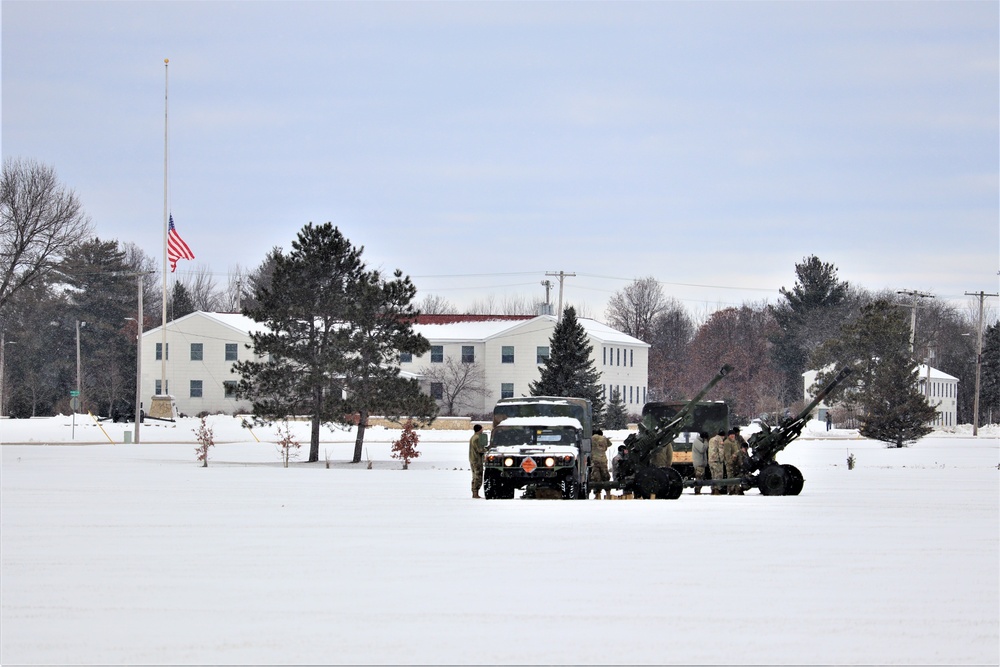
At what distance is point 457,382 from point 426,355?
13.9 feet

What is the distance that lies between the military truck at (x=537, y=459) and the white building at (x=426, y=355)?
200ft

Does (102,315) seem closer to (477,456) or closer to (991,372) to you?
(991,372)

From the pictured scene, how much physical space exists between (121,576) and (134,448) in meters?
42.5

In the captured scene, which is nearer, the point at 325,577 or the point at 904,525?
the point at 325,577

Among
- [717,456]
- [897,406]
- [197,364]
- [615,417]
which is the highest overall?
[197,364]

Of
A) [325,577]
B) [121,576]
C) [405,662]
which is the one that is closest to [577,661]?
[405,662]

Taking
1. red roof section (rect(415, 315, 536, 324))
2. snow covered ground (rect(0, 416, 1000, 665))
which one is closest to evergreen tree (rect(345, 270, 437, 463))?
snow covered ground (rect(0, 416, 1000, 665))

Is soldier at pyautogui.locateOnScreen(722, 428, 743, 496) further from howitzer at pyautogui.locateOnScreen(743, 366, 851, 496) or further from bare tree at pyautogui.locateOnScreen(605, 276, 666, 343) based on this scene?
bare tree at pyautogui.locateOnScreen(605, 276, 666, 343)

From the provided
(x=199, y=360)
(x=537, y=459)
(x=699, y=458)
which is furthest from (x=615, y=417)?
(x=537, y=459)

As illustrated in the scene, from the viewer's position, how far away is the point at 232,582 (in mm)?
14117

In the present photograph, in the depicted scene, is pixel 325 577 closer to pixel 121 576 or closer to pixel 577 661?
pixel 121 576

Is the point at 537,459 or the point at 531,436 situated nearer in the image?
the point at 537,459

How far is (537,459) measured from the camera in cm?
2694

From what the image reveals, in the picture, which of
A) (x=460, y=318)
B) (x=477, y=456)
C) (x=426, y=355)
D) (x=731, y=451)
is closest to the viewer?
(x=477, y=456)
